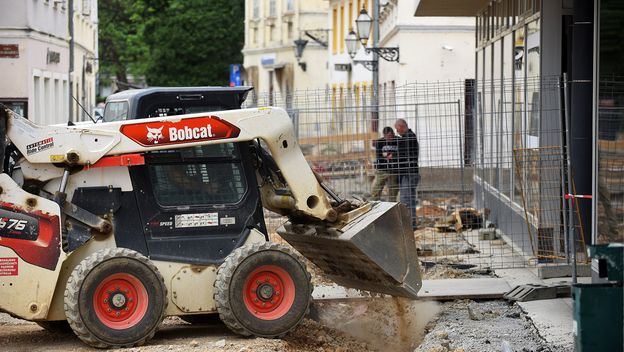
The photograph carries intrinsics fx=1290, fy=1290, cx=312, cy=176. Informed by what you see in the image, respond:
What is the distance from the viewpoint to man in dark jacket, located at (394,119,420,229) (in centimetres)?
1723

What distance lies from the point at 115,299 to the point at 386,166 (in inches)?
302

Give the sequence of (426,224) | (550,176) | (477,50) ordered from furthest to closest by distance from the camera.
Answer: (477,50) → (426,224) → (550,176)

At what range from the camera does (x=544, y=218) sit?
14.0 meters

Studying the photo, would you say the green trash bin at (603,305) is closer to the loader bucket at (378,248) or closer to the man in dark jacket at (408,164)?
the loader bucket at (378,248)

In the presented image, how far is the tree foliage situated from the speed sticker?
2212 inches

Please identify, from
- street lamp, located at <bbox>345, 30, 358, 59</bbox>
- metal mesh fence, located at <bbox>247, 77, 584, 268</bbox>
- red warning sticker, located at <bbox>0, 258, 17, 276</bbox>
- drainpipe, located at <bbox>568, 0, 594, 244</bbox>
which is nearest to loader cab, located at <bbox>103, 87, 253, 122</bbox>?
red warning sticker, located at <bbox>0, 258, 17, 276</bbox>

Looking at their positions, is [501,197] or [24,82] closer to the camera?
[501,197]

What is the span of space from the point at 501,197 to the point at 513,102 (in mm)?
1665

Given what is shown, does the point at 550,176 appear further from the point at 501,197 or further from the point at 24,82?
the point at 24,82

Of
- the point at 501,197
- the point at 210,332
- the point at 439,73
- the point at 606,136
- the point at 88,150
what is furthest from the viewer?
the point at 439,73

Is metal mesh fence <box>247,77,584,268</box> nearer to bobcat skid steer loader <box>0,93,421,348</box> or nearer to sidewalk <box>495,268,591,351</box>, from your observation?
sidewalk <box>495,268,591,351</box>

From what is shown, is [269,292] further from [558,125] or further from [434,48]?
[434,48]

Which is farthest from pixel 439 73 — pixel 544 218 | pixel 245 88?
pixel 245 88

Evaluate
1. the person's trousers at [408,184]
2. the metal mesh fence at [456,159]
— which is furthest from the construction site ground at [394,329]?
the person's trousers at [408,184]
